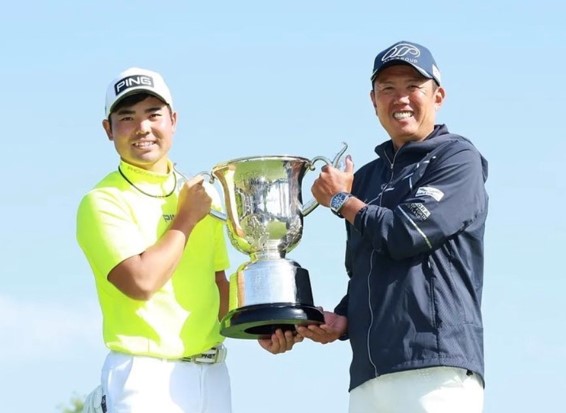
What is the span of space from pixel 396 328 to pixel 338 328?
19.3 inches

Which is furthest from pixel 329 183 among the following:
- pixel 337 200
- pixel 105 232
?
pixel 105 232

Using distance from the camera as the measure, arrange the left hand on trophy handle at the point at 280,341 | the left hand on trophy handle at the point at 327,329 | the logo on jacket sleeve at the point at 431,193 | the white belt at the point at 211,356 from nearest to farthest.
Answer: the logo on jacket sleeve at the point at 431,193 → the white belt at the point at 211,356 → the left hand on trophy handle at the point at 327,329 → the left hand on trophy handle at the point at 280,341

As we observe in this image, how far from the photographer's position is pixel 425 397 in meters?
5.16

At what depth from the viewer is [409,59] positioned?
553cm

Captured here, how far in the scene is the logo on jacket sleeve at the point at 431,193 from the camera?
17.3ft

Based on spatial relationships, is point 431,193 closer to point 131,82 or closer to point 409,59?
point 409,59

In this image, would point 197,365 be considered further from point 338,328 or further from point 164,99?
point 164,99

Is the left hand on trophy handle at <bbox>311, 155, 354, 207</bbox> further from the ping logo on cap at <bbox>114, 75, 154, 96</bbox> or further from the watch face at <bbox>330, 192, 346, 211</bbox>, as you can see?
the ping logo on cap at <bbox>114, 75, 154, 96</bbox>

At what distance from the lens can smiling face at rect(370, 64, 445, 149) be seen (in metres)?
5.57

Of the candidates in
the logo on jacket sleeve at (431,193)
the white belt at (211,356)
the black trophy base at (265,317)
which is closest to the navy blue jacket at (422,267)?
the logo on jacket sleeve at (431,193)

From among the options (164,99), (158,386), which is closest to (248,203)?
(164,99)

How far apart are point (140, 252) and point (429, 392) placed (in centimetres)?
140

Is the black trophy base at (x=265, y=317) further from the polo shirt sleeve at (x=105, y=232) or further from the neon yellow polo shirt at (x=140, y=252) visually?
the polo shirt sleeve at (x=105, y=232)

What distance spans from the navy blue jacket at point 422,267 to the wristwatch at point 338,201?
126mm
